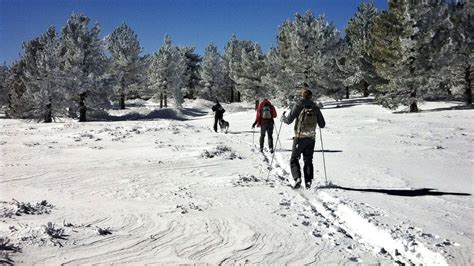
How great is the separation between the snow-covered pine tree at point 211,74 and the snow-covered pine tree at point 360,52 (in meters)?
24.9

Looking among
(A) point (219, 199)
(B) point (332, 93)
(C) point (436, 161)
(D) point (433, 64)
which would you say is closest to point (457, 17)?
(D) point (433, 64)

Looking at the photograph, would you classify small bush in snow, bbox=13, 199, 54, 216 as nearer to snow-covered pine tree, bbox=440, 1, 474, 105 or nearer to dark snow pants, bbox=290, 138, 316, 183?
dark snow pants, bbox=290, 138, 316, 183

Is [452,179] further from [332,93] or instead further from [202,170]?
[332,93]

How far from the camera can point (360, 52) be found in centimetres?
4097

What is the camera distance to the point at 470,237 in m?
5.16

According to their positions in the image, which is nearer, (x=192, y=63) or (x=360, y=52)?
(x=360, y=52)

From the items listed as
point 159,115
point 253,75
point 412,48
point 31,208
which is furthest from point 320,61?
point 31,208

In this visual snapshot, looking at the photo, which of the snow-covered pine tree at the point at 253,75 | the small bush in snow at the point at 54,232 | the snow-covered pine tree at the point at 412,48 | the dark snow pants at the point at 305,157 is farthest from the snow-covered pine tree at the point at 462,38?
the small bush in snow at the point at 54,232

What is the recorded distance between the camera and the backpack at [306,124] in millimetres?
8344

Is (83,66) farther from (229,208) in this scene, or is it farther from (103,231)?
(103,231)

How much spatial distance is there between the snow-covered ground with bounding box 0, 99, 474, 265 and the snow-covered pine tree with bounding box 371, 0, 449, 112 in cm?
1654

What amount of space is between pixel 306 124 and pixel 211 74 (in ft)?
208

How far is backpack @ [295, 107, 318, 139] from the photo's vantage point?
328 inches

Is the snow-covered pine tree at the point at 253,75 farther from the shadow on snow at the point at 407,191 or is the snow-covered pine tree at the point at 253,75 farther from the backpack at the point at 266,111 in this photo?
the shadow on snow at the point at 407,191
